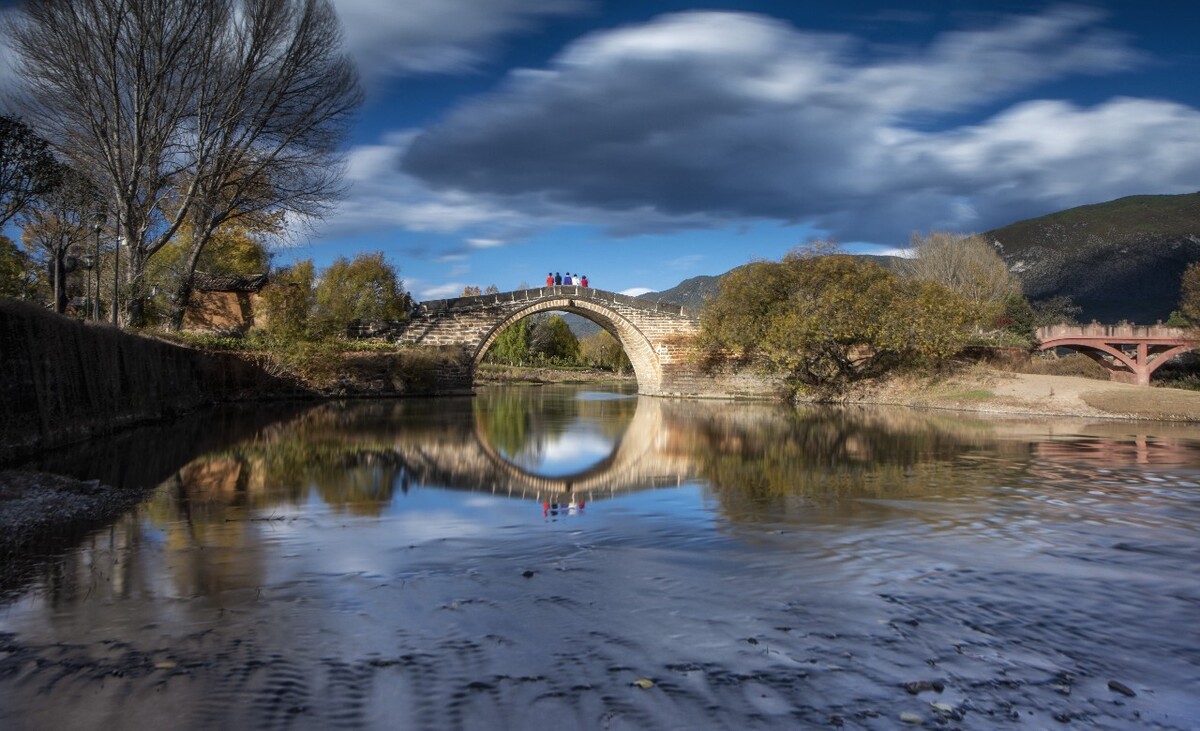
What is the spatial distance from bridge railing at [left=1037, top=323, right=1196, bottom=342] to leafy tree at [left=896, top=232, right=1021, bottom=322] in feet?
49.4

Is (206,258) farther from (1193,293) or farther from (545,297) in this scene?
(1193,293)

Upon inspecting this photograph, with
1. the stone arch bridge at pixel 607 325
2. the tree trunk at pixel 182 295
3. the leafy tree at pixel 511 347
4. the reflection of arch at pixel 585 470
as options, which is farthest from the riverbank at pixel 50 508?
the leafy tree at pixel 511 347

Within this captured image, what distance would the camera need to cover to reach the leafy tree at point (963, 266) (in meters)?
60.3

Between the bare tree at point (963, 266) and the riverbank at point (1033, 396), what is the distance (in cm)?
2793

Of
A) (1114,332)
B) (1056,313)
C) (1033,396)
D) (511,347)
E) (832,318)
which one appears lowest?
(1033,396)

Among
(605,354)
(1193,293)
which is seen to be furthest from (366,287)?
(1193,293)

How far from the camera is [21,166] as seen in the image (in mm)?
23500

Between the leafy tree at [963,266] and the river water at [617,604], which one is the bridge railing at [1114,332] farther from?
the river water at [617,604]

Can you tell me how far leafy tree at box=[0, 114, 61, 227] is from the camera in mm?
22922

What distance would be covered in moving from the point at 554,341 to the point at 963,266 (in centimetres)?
4106

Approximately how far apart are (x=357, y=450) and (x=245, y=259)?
40005 millimetres

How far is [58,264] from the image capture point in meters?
19.2

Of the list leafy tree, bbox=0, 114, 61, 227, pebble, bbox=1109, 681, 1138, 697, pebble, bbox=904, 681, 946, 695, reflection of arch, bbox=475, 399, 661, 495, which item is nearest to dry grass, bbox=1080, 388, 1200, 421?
reflection of arch, bbox=475, 399, 661, 495

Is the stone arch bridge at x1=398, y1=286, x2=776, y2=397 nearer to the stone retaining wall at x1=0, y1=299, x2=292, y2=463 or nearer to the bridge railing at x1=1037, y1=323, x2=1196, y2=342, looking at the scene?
the stone retaining wall at x1=0, y1=299, x2=292, y2=463
